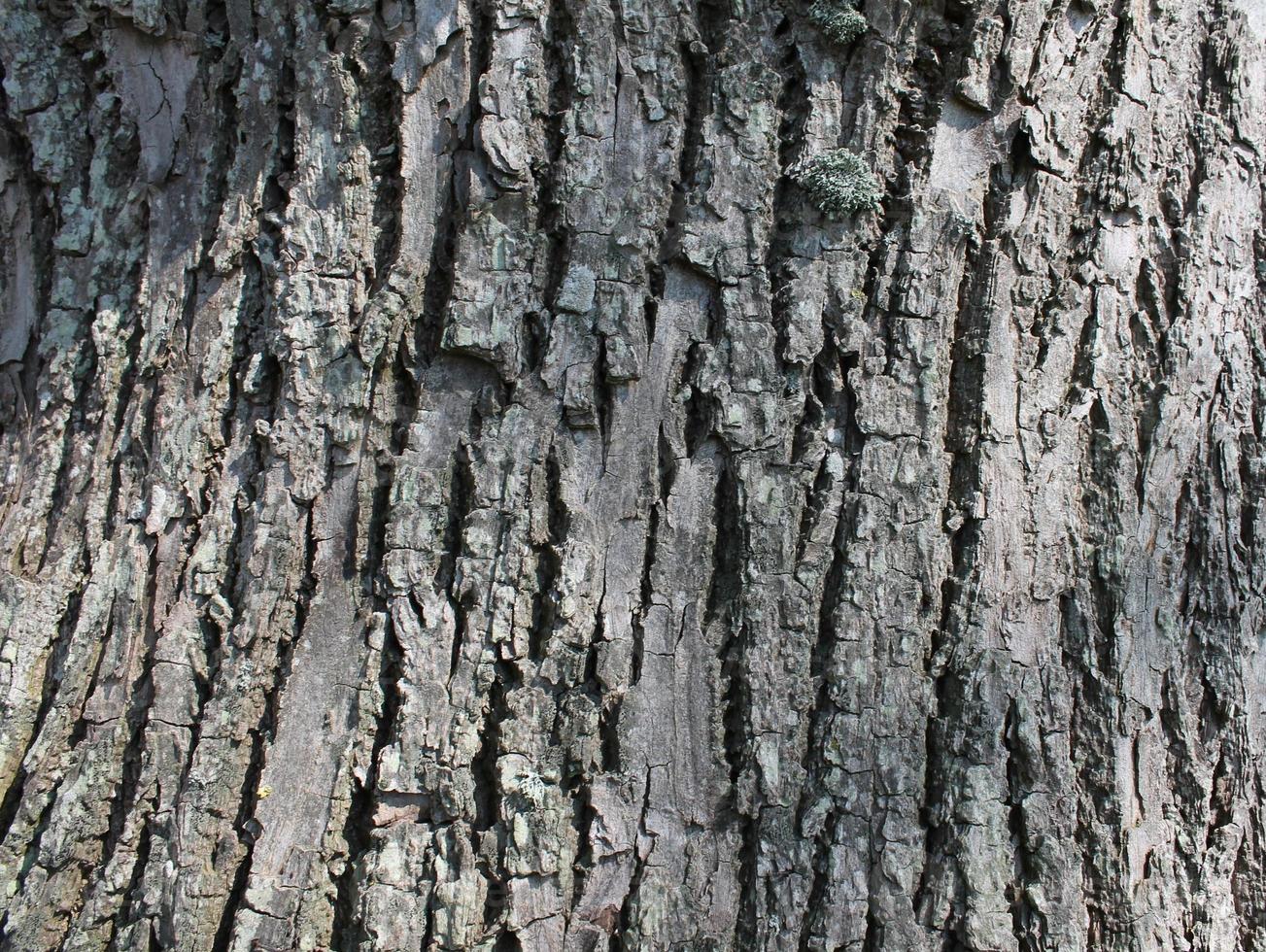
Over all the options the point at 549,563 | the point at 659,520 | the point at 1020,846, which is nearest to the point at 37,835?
the point at 549,563

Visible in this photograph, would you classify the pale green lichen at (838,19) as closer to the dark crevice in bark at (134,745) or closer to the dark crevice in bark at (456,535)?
the dark crevice in bark at (456,535)

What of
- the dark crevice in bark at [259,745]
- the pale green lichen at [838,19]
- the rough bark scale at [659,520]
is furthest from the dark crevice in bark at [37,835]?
the pale green lichen at [838,19]

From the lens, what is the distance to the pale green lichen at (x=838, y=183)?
165 cm

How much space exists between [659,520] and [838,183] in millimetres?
674

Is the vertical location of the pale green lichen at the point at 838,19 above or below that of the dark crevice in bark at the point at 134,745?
above

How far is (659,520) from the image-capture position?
5.30 ft

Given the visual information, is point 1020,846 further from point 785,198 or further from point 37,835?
point 37,835

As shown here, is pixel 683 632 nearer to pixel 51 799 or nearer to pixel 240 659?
pixel 240 659

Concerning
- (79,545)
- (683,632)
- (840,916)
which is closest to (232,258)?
(79,545)

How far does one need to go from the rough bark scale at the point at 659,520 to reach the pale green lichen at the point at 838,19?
0.03m

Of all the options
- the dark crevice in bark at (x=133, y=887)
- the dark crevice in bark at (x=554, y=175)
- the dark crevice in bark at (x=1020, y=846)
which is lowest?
the dark crevice in bark at (x=133, y=887)

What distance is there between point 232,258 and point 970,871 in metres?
1.71

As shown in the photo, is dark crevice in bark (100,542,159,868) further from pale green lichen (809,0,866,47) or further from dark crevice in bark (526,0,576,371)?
pale green lichen (809,0,866,47)

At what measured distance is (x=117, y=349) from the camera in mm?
1848
